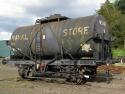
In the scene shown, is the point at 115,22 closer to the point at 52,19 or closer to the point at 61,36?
the point at 52,19

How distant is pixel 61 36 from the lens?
1966 cm

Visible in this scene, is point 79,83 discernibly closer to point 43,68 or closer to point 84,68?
point 84,68

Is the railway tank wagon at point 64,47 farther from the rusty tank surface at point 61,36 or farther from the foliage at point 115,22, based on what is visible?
the foliage at point 115,22

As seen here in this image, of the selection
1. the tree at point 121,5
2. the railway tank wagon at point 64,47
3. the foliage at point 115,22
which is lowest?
the railway tank wagon at point 64,47

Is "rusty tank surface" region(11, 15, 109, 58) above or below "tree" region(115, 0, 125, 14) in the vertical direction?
below

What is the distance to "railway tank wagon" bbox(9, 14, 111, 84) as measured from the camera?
1842cm

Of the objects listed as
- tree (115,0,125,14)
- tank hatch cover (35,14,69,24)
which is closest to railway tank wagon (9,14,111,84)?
tank hatch cover (35,14,69,24)

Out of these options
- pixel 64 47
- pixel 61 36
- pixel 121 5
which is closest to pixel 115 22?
pixel 121 5

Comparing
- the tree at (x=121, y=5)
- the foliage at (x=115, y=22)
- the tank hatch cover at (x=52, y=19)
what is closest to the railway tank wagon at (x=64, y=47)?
the tank hatch cover at (x=52, y=19)

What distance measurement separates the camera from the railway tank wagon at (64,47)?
18.4 meters

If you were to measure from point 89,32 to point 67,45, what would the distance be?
67.1 inches

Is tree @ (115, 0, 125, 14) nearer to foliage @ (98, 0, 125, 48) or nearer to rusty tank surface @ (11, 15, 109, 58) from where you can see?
foliage @ (98, 0, 125, 48)

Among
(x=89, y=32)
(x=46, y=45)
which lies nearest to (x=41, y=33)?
(x=46, y=45)

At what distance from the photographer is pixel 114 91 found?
1555 centimetres
